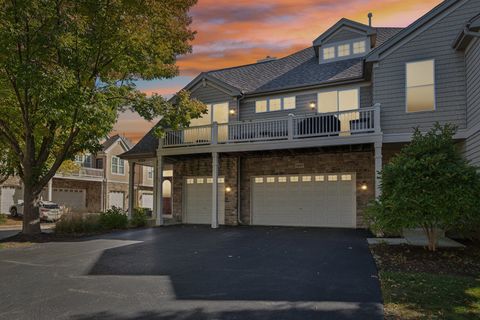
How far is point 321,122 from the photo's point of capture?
14047mm

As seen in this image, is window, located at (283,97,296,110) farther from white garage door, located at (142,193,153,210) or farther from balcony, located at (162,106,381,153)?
white garage door, located at (142,193,153,210)

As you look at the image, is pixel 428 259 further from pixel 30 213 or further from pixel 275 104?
pixel 30 213

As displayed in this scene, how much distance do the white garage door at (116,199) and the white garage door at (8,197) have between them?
7.50m

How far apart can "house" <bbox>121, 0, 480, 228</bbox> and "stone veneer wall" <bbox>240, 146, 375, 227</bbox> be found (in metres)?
0.04

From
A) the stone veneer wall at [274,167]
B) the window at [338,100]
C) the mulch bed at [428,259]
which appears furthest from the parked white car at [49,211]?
the mulch bed at [428,259]

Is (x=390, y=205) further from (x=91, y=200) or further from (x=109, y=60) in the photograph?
(x=91, y=200)

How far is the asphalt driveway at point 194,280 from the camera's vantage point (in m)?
5.11

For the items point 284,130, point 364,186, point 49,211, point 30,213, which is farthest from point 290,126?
point 49,211

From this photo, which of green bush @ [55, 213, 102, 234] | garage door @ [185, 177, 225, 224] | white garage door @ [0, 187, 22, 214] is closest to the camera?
green bush @ [55, 213, 102, 234]

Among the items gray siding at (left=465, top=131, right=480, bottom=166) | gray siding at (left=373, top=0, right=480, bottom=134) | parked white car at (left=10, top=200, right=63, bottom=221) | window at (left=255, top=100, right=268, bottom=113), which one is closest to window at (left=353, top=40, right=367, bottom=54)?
gray siding at (left=373, top=0, right=480, bottom=134)

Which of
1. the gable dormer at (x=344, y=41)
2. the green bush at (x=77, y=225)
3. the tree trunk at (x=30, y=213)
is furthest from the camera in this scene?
the gable dormer at (x=344, y=41)

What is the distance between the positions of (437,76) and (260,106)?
725 cm

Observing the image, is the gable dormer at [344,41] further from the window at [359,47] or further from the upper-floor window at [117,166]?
the upper-floor window at [117,166]

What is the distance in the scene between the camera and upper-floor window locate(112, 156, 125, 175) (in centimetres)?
3378
